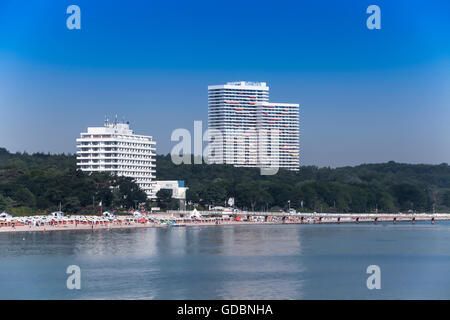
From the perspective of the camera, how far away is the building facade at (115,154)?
173m

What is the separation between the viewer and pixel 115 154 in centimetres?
17375

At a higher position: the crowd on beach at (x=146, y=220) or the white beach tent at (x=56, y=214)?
the white beach tent at (x=56, y=214)

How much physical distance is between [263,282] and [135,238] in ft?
152

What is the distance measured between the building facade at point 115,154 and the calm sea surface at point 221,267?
2958 inches

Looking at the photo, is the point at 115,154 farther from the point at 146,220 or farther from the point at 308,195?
the point at 308,195

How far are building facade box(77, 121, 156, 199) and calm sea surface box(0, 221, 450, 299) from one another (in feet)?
246


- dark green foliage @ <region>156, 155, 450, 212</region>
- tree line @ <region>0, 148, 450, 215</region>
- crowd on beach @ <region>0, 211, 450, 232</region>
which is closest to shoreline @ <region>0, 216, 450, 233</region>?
crowd on beach @ <region>0, 211, 450, 232</region>

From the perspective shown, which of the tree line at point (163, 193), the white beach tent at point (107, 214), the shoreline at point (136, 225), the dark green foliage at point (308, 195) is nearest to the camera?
the shoreline at point (136, 225)

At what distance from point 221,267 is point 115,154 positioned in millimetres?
112178
